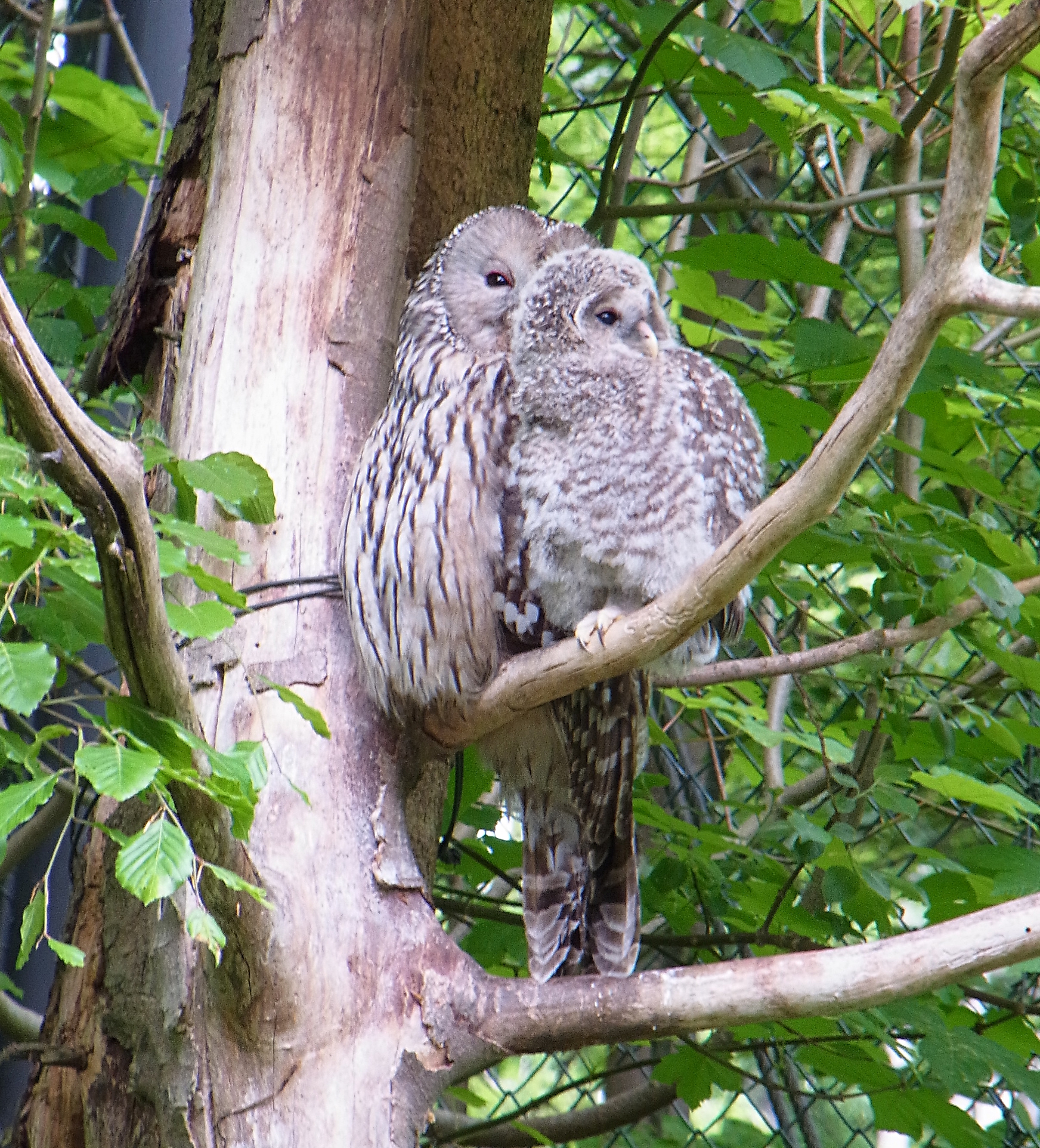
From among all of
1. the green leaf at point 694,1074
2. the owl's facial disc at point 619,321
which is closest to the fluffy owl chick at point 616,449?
the owl's facial disc at point 619,321

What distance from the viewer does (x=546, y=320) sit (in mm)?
1658

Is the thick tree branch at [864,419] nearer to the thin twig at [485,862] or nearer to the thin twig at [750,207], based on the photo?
the thin twig at [485,862]

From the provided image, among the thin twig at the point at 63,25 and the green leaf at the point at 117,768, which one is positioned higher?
the thin twig at the point at 63,25

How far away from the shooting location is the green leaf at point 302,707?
122 cm

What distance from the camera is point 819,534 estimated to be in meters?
1.92

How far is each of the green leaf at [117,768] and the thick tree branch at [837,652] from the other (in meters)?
0.93

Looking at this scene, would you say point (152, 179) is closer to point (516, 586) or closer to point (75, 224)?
point (75, 224)

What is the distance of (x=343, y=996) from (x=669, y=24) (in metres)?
1.44

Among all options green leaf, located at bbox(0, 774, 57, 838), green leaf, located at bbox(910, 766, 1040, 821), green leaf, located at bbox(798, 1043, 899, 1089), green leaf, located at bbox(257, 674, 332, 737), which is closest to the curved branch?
green leaf, located at bbox(798, 1043, 899, 1089)

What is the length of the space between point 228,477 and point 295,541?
0.35m

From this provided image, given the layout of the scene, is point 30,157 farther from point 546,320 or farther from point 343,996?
point 343,996

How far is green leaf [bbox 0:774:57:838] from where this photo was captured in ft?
3.33

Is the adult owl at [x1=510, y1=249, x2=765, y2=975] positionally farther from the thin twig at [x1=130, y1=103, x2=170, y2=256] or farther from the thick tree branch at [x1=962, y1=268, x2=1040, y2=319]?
the thin twig at [x1=130, y1=103, x2=170, y2=256]

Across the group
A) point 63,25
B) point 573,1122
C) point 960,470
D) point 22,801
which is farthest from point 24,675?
point 63,25
